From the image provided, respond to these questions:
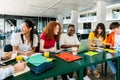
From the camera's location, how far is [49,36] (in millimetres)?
2545

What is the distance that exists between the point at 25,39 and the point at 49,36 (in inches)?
16.5

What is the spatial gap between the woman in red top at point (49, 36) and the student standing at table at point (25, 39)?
0.54 feet

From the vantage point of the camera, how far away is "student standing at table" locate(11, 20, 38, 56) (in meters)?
2.44

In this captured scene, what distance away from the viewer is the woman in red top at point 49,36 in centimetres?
251

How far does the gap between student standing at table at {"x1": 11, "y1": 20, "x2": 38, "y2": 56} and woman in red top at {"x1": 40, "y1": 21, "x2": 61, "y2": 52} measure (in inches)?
6.4

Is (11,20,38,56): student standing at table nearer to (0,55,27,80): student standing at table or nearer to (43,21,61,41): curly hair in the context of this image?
(43,21,61,41): curly hair

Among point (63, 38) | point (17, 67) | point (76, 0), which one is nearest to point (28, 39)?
point (63, 38)

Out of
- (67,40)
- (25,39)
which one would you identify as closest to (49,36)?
(25,39)

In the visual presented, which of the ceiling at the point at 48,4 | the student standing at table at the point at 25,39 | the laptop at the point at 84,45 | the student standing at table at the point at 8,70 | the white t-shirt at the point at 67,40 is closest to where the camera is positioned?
the student standing at table at the point at 8,70

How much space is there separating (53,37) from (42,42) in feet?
0.79

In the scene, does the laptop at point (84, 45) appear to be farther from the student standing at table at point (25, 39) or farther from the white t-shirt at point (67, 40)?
the white t-shirt at point (67, 40)

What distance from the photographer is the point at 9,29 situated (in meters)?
16.2

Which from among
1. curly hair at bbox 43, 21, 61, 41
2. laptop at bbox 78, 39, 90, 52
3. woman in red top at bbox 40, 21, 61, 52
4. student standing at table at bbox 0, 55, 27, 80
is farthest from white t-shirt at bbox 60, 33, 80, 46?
student standing at table at bbox 0, 55, 27, 80

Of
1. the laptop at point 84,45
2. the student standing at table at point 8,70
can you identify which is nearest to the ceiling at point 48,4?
the laptop at point 84,45
